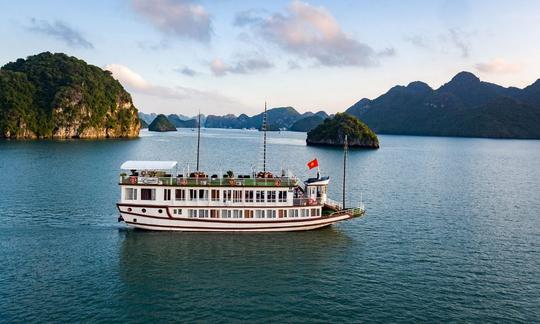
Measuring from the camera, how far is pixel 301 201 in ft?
162

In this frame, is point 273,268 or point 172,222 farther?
point 172,222

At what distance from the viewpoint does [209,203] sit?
155ft

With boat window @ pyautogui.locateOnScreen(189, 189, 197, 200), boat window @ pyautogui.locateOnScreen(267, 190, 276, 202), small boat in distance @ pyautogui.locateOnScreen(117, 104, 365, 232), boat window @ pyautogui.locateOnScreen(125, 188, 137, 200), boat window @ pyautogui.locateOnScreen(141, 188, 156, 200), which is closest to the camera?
small boat in distance @ pyautogui.locateOnScreen(117, 104, 365, 232)

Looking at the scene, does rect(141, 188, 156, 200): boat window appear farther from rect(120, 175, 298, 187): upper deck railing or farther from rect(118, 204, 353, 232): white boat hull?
rect(118, 204, 353, 232): white boat hull

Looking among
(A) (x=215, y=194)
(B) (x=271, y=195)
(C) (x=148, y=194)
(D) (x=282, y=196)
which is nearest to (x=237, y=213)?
(A) (x=215, y=194)

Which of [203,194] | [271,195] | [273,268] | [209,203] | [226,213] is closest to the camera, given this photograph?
[273,268]

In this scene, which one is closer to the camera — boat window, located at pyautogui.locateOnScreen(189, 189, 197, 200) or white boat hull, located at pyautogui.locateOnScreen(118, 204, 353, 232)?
white boat hull, located at pyautogui.locateOnScreen(118, 204, 353, 232)

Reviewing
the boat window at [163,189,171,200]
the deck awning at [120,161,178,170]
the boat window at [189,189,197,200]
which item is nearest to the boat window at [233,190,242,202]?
the boat window at [189,189,197,200]

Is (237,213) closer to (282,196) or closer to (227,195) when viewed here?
(227,195)

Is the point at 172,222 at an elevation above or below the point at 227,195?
below

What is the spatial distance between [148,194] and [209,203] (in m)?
7.29

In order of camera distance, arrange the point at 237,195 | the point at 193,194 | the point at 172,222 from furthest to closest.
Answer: the point at 237,195
the point at 193,194
the point at 172,222

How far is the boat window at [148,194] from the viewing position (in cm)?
4719

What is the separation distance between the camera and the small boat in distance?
4681 cm
